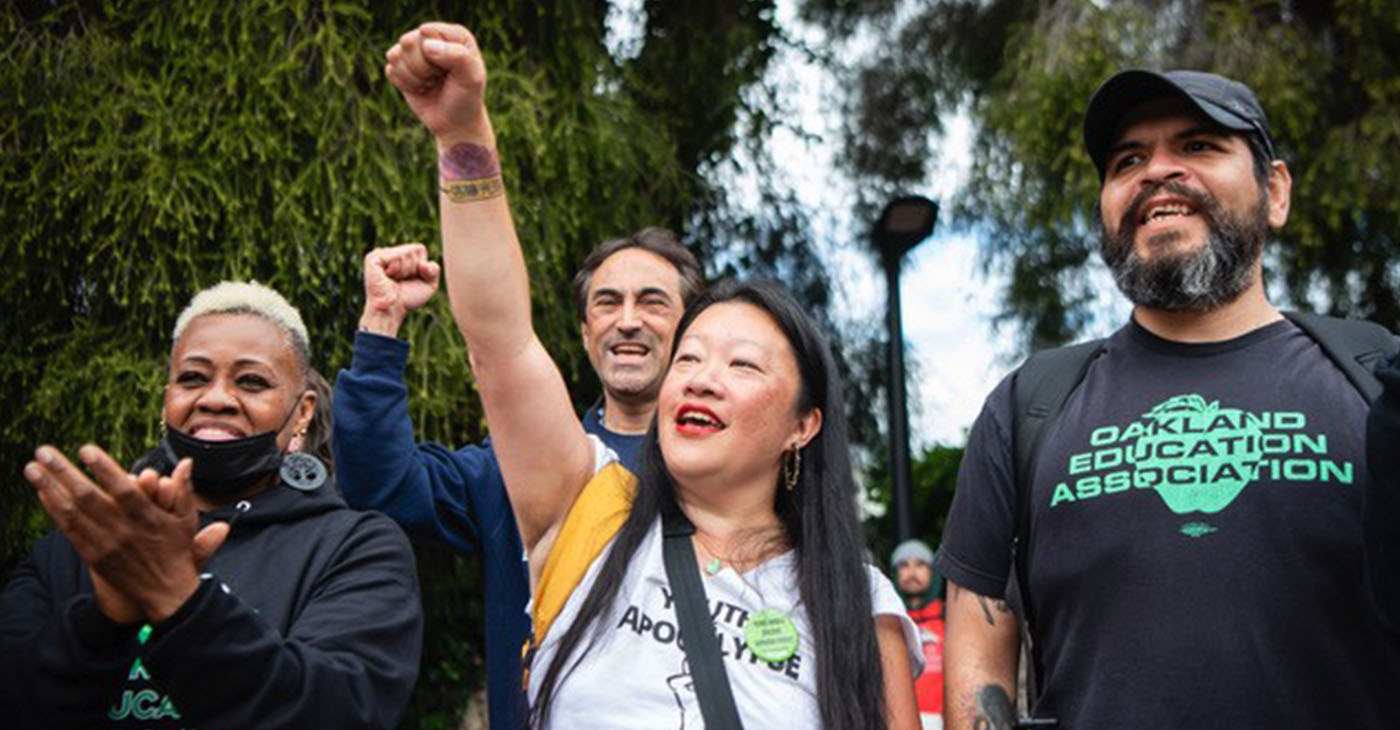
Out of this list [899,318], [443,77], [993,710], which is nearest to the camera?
[443,77]

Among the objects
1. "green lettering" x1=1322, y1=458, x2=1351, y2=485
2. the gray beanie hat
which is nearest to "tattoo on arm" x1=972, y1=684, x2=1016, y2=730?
"green lettering" x1=1322, y1=458, x2=1351, y2=485

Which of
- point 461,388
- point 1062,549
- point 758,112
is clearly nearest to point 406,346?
point 1062,549

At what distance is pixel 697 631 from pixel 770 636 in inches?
6.1

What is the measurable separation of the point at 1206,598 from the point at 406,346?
177 cm

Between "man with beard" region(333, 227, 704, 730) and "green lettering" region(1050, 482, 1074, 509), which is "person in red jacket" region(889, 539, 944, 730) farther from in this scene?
"green lettering" region(1050, 482, 1074, 509)

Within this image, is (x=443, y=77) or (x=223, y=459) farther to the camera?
(x=223, y=459)

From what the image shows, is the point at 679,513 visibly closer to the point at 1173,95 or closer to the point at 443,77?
the point at 443,77

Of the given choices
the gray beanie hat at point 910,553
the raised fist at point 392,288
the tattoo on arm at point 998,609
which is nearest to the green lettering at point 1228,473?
the tattoo on arm at point 998,609

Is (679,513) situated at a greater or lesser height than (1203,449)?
lesser

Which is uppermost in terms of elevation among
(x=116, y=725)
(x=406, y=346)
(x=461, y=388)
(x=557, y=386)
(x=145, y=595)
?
(x=461, y=388)

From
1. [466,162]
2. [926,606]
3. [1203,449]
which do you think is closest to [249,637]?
[466,162]

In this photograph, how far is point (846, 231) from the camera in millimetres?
10734

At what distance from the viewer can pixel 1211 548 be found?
8.64 ft

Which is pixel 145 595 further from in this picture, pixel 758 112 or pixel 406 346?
pixel 758 112
